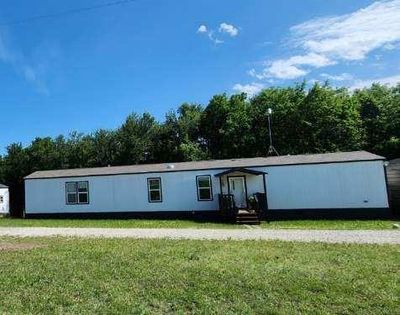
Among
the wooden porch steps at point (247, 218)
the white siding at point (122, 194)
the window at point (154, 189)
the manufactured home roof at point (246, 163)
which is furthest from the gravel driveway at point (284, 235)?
the window at point (154, 189)

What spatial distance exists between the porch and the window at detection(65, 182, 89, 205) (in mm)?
8349

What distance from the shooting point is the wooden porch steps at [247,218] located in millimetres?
19188

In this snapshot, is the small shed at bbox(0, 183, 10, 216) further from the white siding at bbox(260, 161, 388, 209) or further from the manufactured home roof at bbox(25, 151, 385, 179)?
the white siding at bbox(260, 161, 388, 209)

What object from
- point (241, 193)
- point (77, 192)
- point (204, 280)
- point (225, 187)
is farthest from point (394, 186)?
point (77, 192)

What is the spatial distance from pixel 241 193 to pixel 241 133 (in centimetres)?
1948

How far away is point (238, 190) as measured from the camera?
21.4 metres

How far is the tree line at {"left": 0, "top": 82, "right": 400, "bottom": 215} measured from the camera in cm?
3847

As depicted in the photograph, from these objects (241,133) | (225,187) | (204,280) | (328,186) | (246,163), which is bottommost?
(204,280)

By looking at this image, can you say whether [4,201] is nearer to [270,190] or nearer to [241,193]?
[241,193]

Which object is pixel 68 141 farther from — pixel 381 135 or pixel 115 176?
pixel 381 135

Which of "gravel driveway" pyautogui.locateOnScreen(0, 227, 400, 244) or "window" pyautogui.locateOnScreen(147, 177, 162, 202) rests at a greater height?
"window" pyautogui.locateOnScreen(147, 177, 162, 202)

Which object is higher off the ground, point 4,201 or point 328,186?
point 4,201

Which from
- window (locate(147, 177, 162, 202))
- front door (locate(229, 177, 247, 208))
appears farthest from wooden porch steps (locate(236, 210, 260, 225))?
window (locate(147, 177, 162, 202))

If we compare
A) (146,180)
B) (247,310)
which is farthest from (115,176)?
(247,310)
